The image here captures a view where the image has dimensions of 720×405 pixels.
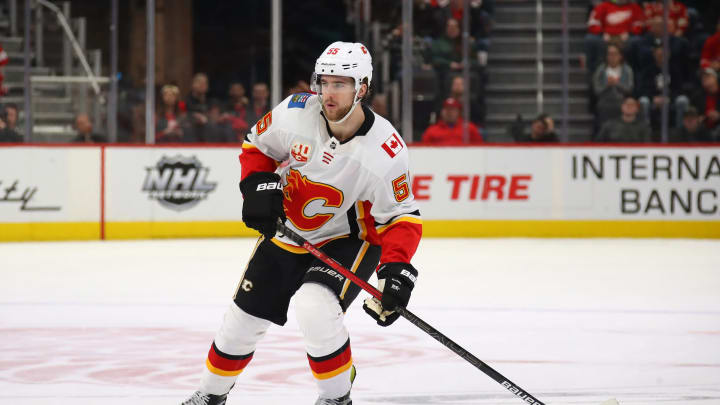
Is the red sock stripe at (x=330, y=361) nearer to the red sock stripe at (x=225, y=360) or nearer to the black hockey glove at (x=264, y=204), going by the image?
the red sock stripe at (x=225, y=360)

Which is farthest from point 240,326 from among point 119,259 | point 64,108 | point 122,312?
point 64,108

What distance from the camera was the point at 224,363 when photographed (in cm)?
329

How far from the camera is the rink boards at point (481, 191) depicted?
9.33m

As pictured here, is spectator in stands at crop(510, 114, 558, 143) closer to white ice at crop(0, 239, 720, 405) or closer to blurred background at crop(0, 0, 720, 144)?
blurred background at crop(0, 0, 720, 144)

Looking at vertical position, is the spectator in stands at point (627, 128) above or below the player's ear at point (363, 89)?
below

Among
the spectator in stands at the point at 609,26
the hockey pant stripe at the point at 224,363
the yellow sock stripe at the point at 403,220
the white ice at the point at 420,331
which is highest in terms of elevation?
the spectator in stands at the point at 609,26

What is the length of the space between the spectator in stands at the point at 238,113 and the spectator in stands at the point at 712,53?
3.97 m

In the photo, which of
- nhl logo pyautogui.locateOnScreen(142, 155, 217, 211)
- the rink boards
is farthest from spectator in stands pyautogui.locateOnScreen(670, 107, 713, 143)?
nhl logo pyautogui.locateOnScreen(142, 155, 217, 211)

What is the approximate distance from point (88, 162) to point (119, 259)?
1632mm

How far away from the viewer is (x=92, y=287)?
6531 mm

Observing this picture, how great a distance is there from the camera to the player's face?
3123mm

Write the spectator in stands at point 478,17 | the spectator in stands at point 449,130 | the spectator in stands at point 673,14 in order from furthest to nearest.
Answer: the spectator in stands at point 478,17 < the spectator in stands at point 673,14 < the spectator in stands at point 449,130

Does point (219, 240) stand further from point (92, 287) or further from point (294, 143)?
point (294, 143)

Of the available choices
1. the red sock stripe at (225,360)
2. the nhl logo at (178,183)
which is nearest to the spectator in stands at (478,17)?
the nhl logo at (178,183)
